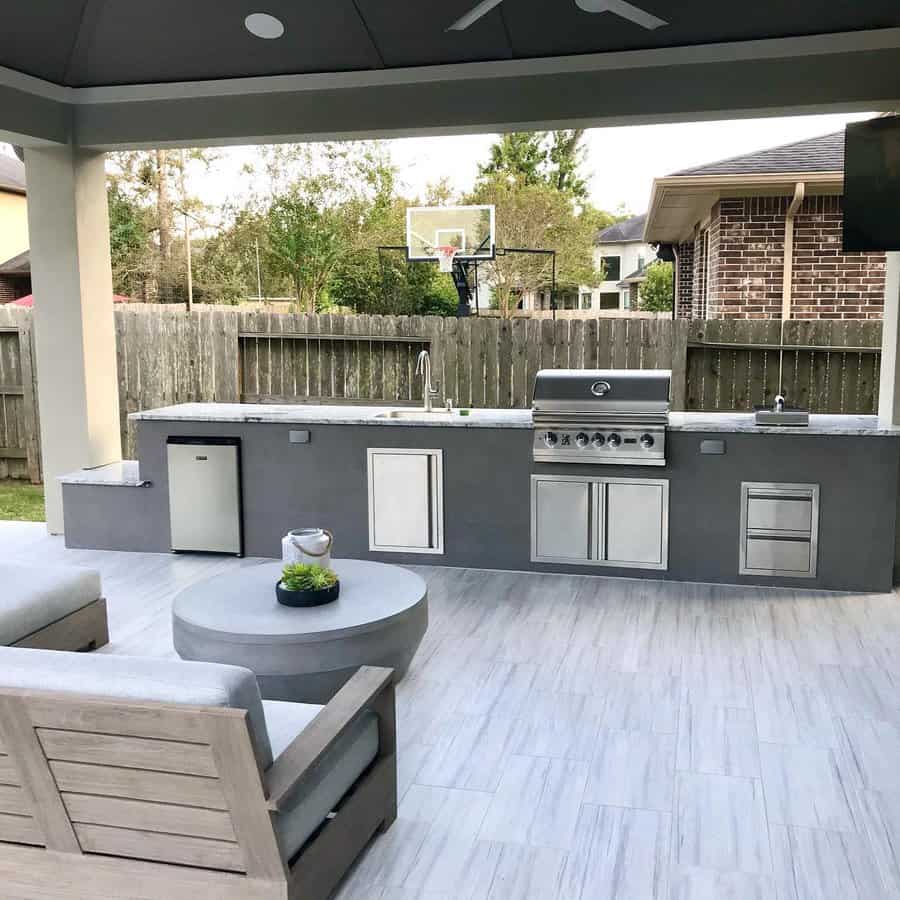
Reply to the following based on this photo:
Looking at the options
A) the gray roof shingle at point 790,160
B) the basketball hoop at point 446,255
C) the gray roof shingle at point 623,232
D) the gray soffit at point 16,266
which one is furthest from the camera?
the gray roof shingle at point 623,232

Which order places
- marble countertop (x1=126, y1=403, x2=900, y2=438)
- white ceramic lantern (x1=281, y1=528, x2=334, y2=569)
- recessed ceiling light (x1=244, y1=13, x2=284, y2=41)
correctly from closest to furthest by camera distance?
white ceramic lantern (x1=281, y1=528, x2=334, y2=569) → marble countertop (x1=126, y1=403, x2=900, y2=438) → recessed ceiling light (x1=244, y1=13, x2=284, y2=41)

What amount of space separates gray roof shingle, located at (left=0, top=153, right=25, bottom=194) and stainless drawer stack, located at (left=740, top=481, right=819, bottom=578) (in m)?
14.4

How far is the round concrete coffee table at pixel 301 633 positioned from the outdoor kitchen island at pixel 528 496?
6.19ft

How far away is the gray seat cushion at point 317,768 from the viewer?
94.3 inches

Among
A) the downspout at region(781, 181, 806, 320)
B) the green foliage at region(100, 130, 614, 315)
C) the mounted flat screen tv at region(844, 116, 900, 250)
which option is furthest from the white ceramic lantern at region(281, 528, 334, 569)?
the green foliage at region(100, 130, 614, 315)

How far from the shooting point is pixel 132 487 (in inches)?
254

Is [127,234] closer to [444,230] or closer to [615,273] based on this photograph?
[444,230]

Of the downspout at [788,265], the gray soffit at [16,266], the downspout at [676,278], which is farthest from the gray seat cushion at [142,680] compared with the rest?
the gray soffit at [16,266]

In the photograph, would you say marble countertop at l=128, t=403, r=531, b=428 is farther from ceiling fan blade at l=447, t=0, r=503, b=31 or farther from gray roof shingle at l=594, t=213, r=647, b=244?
gray roof shingle at l=594, t=213, r=647, b=244

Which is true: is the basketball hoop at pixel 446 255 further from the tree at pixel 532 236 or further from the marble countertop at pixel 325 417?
the tree at pixel 532 236

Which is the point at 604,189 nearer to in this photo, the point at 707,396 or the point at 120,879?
the point at 707,396

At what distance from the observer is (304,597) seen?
3.88m

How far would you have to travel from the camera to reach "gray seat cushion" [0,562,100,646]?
13.0ft

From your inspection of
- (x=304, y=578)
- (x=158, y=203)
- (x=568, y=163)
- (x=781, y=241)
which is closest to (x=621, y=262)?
(x=568, y=163)
